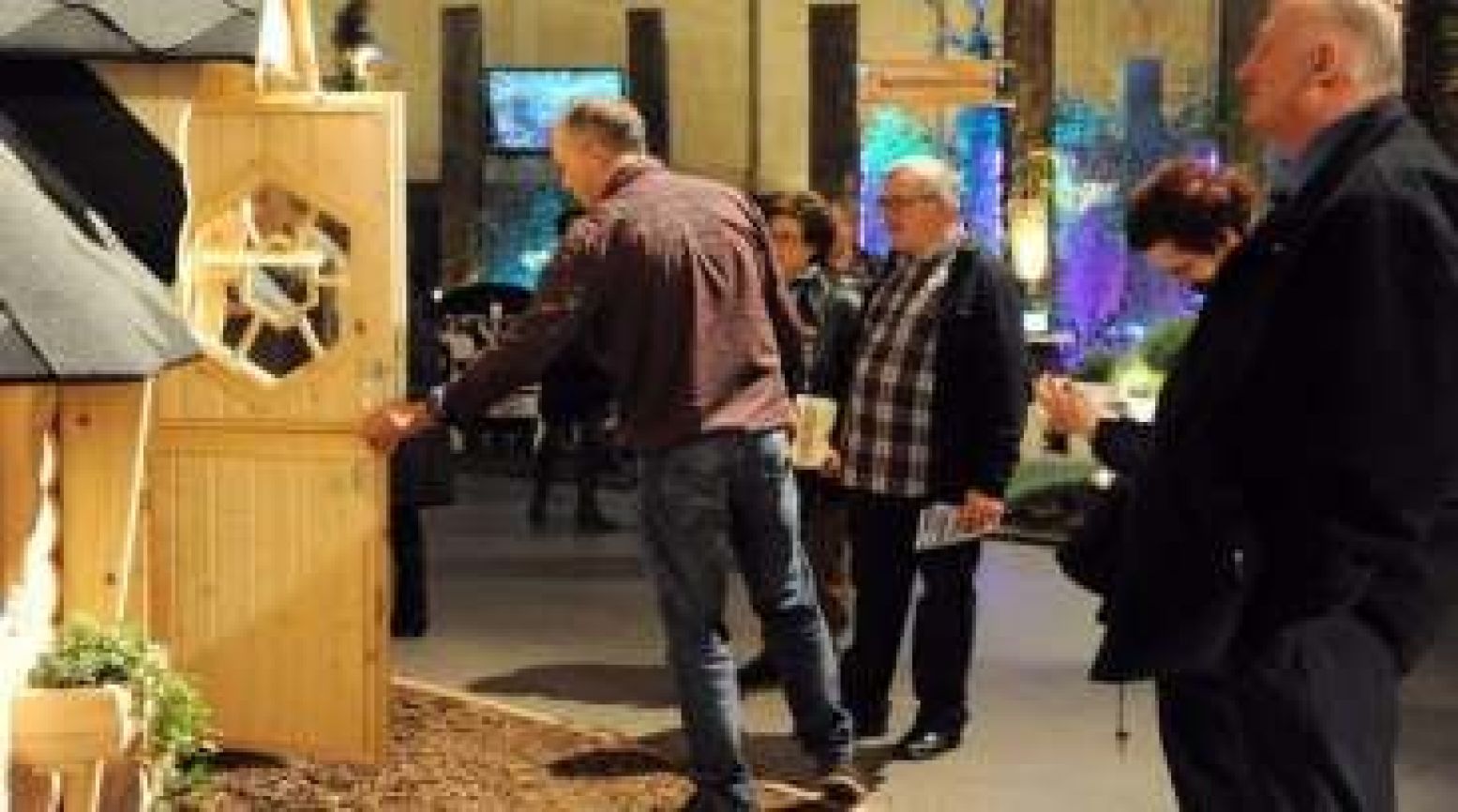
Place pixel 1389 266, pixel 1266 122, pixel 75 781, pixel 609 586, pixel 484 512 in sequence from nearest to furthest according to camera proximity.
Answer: pixel 75 781, pixel 1389 266, pixel 1266 122, pixel 609 586, pixel 484 512

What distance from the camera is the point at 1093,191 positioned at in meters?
20.6

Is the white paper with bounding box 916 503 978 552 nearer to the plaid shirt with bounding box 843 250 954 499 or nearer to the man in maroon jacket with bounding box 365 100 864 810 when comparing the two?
the plaid shirt with bounding box 843 250 954 499

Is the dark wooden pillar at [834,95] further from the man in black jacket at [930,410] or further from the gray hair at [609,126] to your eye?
the gray hair at [609,126]

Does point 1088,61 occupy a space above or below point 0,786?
above

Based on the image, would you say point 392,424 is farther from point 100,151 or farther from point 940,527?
point 100,151

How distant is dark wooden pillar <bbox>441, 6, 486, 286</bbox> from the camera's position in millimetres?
22141

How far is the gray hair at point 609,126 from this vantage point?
19.1ft

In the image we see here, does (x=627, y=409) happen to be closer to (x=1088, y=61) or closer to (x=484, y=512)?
(x=484, y=512)

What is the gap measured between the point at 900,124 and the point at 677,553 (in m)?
16.1

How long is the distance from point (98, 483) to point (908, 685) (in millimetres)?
5056

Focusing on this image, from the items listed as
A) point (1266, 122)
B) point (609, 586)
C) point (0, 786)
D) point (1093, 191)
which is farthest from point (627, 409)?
point (1093, 191)

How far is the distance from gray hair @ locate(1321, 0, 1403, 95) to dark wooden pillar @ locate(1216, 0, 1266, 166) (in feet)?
45.3

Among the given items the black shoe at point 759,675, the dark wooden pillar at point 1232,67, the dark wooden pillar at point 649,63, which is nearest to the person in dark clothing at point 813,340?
the black shoe at point 759,675

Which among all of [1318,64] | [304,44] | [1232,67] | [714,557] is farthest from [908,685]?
[1232,67]
